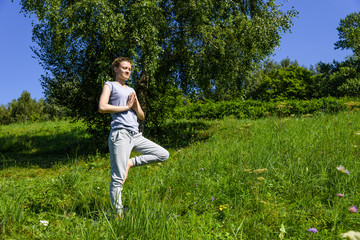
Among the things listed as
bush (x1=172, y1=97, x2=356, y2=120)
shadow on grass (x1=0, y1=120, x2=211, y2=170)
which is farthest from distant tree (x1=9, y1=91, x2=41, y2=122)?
bush (x1=172, y1=97, x2=356, y2=120)

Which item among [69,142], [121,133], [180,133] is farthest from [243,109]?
[121,133]

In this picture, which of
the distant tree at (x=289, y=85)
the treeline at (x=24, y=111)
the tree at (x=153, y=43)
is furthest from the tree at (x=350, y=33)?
the treeline at (x=24, y=111)

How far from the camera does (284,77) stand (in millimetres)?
36188

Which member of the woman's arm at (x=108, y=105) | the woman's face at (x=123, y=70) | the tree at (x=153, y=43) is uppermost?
the tree at (x=153, y=43)

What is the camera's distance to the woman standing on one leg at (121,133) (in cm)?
307

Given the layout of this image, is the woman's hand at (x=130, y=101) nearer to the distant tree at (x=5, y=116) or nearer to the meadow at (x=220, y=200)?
the meadow at (x=220, y=200)

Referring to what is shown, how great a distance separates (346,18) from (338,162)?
36310mm

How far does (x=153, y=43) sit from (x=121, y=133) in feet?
17.1

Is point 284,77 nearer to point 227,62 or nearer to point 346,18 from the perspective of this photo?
point 346,18

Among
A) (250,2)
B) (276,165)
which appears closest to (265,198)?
(276,165)

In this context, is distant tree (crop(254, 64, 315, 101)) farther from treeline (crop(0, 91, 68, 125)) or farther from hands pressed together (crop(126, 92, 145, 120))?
treeline (crop(0, 91, 68, 125))

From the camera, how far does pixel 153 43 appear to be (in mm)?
7699

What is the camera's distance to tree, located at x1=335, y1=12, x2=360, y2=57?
98.0 ft

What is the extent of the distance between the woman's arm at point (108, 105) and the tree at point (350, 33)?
113 feet
